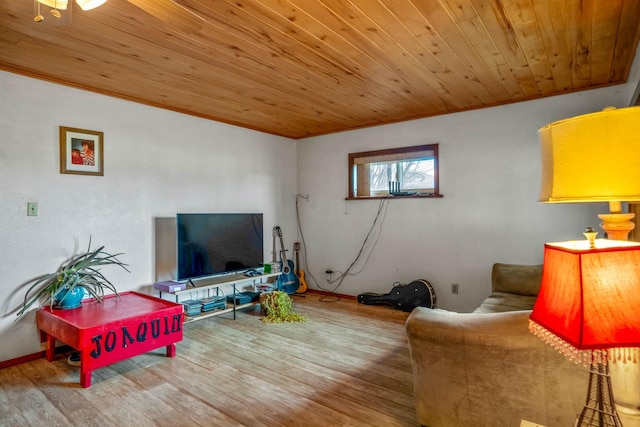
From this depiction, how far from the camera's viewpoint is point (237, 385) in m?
2.41

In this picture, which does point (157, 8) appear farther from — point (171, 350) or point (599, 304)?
point (171, 350)

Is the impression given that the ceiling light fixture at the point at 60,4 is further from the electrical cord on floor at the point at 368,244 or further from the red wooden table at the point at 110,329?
the electrical cord on floor at the point at 368,244

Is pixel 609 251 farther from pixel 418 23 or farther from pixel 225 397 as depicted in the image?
pixel 225 397

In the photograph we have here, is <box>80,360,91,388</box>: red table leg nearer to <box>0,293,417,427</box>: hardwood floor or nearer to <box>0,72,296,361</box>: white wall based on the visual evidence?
<box>0,293,417,427</box>: hardwood floor

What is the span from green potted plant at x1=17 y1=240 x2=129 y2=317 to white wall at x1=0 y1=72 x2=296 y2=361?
0.25ft

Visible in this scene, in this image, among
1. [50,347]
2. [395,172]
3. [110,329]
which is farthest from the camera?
[395,172]

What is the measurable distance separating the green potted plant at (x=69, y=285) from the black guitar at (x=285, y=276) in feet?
7.07

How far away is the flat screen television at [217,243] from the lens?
356 cm

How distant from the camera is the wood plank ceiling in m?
1.95

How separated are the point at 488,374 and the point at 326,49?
2.18m

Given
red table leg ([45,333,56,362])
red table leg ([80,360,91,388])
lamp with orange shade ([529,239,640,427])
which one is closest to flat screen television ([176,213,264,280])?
red table leg ([45,333,56,362])

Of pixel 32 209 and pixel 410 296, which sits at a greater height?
pixel 32 209

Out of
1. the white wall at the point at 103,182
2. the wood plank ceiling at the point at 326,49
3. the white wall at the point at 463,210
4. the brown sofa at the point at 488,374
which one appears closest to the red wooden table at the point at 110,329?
the white wall at the point at 103,182

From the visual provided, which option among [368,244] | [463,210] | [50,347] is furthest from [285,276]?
[50,347]
